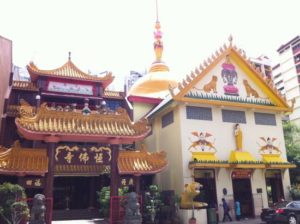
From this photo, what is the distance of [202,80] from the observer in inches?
808

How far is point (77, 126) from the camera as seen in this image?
14062mm

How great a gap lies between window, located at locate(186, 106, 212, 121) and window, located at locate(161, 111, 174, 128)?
3.85ft

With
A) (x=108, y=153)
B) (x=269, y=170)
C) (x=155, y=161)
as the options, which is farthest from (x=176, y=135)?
(x=269, y=170)

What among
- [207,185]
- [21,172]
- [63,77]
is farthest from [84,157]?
[63,77]

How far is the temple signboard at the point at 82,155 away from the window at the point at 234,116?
8940mm

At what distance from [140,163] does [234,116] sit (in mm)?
8212

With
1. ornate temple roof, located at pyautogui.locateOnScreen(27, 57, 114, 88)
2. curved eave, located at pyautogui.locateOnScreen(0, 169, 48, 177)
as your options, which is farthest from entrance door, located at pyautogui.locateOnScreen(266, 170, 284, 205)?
curved eave, located at pyautogui.locateOnScreen(0, 169, 48, 177)

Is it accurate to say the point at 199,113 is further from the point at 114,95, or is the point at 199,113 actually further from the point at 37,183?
the point at 37,183

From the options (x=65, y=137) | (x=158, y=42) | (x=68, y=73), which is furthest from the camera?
(x=158, y=42)

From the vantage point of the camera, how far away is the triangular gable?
20.0 meters

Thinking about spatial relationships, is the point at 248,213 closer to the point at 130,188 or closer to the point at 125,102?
the point at 130,188

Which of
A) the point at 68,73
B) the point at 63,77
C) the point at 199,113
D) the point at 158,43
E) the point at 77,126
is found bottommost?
the point at 77,126

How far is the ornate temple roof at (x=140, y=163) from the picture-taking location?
49.5 ft

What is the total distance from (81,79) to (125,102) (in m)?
3.70
